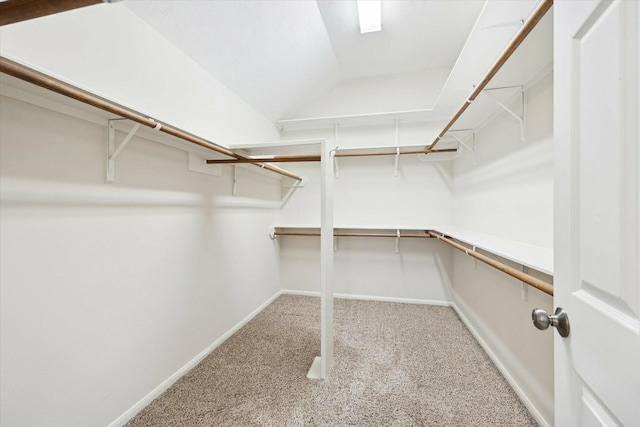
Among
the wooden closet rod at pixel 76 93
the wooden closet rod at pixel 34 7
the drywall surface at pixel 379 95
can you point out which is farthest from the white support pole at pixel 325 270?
the drywall surface at pixel 379 95

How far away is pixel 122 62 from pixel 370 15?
1.76m

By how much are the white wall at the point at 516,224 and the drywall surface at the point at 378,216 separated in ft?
1.99

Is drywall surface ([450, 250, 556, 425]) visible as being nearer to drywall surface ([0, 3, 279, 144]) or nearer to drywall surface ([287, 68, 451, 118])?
drywall surface ([287, 68, 451, 118])

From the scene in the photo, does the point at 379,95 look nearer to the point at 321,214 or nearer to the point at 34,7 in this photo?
the point at 321,214

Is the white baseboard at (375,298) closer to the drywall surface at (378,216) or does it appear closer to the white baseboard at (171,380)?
the drywall surface at (378,216)

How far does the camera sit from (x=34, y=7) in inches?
19.2

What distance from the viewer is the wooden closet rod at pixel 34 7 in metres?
0.48

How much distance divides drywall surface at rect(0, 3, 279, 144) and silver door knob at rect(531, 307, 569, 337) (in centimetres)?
154

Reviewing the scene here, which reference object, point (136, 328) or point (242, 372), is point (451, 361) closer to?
point (242, 372)

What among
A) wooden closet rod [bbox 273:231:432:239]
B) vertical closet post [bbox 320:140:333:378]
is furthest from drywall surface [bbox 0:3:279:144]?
wooden closet rod [bbox 273:231:432:239]

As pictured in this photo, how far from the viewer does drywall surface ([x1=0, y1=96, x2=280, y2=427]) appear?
0.98 meters

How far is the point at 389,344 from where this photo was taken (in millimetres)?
2176

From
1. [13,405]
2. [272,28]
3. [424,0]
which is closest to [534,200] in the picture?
[424,0]

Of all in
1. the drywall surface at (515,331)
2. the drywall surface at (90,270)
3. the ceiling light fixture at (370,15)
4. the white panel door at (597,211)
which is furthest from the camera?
the ceiling light fixture at (370,15)
